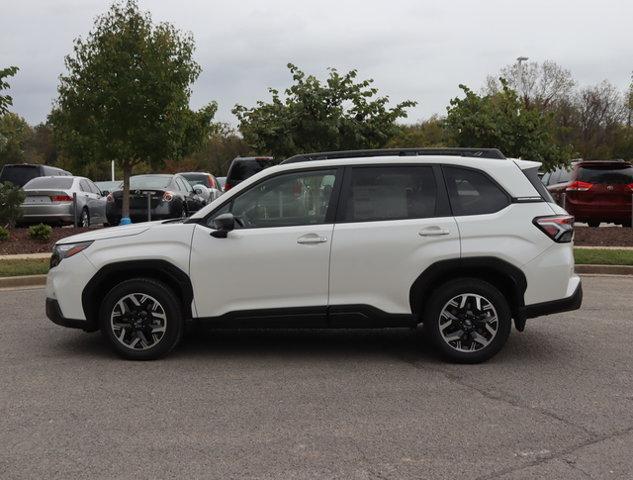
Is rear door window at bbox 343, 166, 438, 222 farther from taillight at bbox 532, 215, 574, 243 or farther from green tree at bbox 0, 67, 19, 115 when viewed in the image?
green tree at bbox 0, 67, 19, 115

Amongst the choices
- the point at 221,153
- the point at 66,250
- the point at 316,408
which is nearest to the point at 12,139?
the point at 66,250

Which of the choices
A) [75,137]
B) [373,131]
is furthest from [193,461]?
[75,137]

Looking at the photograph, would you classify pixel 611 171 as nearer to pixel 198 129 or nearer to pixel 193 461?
pixel 198 129

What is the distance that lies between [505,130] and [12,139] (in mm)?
18856

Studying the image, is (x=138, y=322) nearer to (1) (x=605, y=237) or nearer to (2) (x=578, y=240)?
(2) (x=578, y=240)

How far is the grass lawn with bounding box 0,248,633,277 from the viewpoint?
39.7 ft

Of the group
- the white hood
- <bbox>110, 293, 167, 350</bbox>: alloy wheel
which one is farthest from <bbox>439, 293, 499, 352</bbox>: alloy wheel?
the white hood

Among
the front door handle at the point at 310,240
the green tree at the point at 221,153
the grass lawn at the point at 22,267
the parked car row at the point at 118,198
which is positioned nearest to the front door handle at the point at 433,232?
the front door handle at the point at 310,240

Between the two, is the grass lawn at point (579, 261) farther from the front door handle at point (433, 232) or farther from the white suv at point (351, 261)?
the front door handle at point (433, 232)

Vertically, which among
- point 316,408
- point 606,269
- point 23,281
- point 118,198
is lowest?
point 316,408

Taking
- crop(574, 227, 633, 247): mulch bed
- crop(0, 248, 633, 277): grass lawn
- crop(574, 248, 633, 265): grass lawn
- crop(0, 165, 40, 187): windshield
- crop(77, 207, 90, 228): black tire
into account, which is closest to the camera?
crop(0, 248, 633, 277): grass lawn

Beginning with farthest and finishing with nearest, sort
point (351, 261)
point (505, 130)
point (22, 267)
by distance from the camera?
point (505, 130) < point (22, 267) < point (351, 261)

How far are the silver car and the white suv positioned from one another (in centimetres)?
1268

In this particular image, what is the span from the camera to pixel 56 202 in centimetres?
1900
